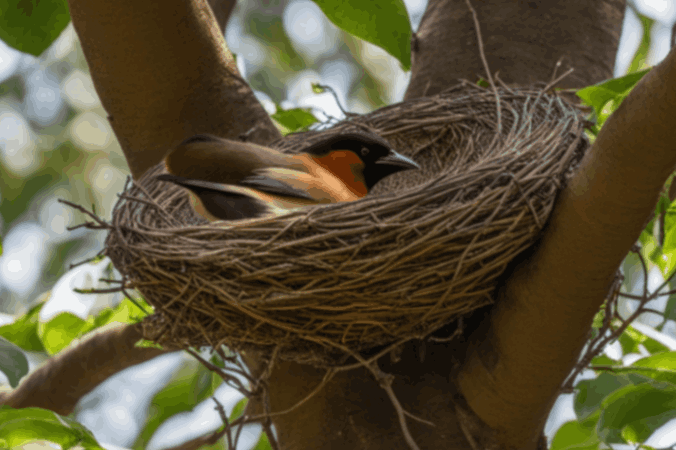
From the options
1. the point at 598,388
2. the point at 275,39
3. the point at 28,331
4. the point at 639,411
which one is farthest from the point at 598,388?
the point at 275,39

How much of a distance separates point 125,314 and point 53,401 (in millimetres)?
372

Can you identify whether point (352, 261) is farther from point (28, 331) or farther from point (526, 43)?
point (28, 331)

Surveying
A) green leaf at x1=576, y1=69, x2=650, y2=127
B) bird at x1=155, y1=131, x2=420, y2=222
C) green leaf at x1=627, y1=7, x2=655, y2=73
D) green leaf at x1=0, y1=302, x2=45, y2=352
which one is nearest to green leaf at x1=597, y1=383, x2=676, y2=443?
green leaf at x1=576, y1=69, x2=650, y2=127

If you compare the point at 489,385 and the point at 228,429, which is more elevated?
the point at 489,385

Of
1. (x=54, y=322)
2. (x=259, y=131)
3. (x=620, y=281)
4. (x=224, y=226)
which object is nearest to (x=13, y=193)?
(x=54, y=322)

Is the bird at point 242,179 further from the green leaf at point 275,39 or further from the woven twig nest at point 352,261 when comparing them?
the green leaf at point 275,39

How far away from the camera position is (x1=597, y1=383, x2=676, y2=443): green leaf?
4.53 feet

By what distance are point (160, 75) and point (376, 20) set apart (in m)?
0.56

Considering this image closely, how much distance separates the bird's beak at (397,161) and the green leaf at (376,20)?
1.10 feet

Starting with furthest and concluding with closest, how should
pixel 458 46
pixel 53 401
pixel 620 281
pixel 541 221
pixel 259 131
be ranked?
1. pixel 53 401
2. pixel 458 46
3. pixel 259 131
4. pixel 620 281
5. pixel 541 221

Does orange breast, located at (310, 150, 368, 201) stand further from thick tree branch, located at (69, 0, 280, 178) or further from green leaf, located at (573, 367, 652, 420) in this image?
green leaf, located at (573, 367, 652, 420)

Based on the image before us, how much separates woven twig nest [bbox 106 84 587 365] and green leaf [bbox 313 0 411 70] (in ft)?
1.30

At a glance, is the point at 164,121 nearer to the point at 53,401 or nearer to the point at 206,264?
the point at 206,264

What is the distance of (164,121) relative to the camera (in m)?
1.92
